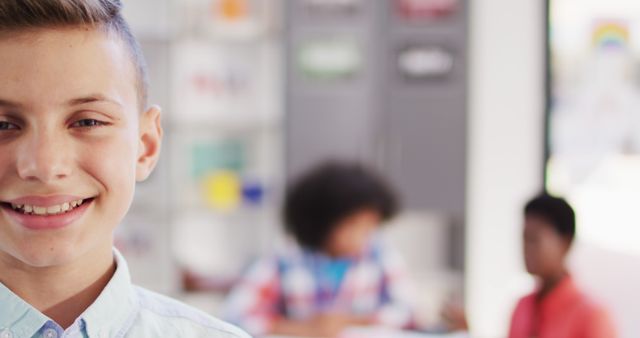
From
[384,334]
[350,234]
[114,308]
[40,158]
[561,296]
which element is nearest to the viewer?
[40,158]

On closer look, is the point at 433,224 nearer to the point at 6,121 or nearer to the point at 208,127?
the point at 208,127

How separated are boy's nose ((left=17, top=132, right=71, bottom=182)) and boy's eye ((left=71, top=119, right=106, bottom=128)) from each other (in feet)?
0.11

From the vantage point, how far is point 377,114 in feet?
12.8

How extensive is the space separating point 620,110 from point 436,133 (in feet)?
2.72

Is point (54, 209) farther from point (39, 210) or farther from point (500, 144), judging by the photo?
point (500, 144)

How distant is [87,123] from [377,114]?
321 cm

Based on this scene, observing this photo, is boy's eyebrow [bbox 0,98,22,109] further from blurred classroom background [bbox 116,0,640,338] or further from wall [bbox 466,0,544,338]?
wall [bbox 466,0,544,338]

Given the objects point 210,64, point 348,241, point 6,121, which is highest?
point 6,121

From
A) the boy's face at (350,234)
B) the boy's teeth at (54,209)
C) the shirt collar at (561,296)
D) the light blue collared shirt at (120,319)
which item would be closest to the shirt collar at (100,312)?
the light blue collared shirt at (120,319)

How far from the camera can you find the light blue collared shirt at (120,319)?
0.75m

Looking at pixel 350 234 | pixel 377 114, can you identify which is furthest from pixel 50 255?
pixel 377 114

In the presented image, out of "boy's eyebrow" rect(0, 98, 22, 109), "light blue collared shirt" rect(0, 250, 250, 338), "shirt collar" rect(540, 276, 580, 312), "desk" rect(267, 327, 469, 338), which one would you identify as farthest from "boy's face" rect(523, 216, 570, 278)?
"boy's eyebrow" rect(0, 98, 22, 109)

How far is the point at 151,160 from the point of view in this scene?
2.77 feet

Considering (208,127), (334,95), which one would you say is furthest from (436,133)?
(208,127)
